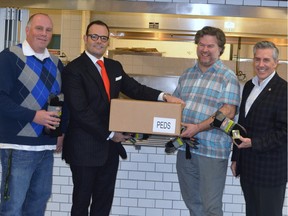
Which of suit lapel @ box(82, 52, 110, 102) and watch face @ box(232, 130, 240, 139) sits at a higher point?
suit lapel @ box(82, 52, 110, 102)

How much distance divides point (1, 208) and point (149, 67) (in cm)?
400

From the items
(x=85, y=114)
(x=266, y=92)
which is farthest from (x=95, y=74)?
(x=266, y=92)

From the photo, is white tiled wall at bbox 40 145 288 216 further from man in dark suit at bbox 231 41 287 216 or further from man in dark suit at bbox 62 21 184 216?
man in dark suit at bbox 231 41 287 216

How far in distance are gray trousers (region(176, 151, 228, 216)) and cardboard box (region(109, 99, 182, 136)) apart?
0.32 meters

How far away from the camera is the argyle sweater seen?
275 centimetres

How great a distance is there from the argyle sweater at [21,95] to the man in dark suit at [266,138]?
1.23 metres

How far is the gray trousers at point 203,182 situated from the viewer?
117 inches

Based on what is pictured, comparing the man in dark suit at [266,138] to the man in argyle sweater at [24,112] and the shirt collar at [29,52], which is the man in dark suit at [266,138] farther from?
the shirt collar at [29,52]

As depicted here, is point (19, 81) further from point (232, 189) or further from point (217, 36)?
point (232, 189)

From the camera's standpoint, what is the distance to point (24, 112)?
275cm

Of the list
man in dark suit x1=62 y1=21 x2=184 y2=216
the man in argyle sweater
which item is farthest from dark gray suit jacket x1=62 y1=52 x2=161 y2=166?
the man in argyle sweater

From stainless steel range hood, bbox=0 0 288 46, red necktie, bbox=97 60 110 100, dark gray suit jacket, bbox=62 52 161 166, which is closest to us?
dark gray suit jacket, bbox=62 52 161 166

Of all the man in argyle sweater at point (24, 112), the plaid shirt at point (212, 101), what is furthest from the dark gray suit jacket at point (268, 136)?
the man in argyle sweater at point (24, 112)

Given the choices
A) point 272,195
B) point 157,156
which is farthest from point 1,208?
point 272,195
